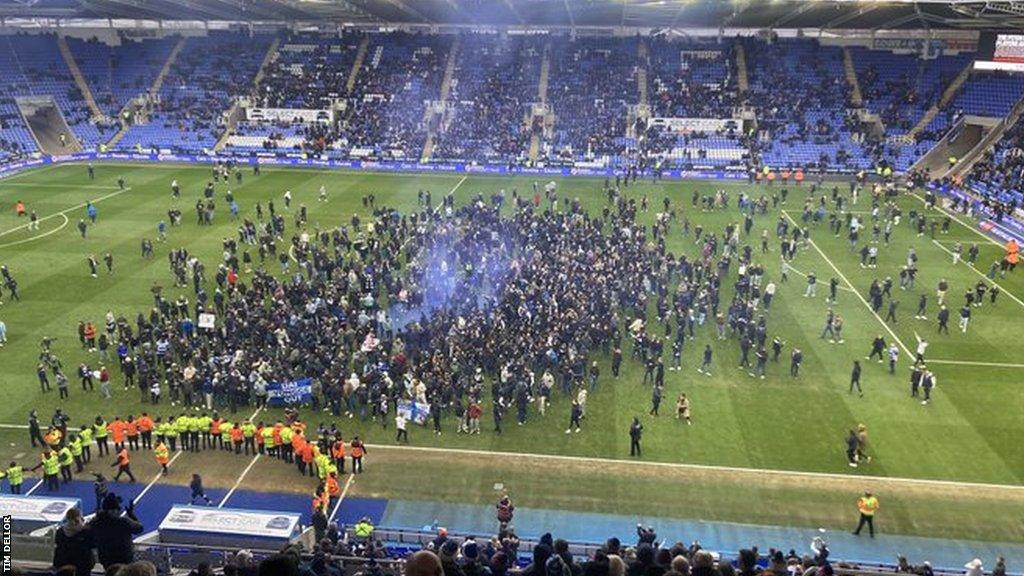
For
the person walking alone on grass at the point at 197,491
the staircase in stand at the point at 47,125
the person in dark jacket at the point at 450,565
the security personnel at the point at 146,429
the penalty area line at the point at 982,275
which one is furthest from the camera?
the staircase in stand at the point at 47,125

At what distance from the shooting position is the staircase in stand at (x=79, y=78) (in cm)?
6988

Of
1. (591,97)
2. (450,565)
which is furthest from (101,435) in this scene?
(591,97)

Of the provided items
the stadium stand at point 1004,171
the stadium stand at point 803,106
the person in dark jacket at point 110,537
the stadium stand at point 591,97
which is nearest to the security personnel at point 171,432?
the person in dark jacket at point 110,537

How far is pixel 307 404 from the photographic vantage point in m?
24.1

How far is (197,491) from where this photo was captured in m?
18.6

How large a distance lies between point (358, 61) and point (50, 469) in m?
62.0

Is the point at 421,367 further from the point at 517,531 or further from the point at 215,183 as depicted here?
the point at 215,183

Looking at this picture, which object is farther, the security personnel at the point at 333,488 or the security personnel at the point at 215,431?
the security personnel at the point at 215,431

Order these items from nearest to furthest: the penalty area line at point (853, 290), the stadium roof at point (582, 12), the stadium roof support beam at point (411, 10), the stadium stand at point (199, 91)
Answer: the penalty area line at point (853, 290) → the stadium roof at point (582, 12) → the stadium roof support beam at point (411, 10) → the stadium stand at point (199, 91)

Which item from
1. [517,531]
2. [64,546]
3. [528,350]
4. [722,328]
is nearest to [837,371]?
[722,328]

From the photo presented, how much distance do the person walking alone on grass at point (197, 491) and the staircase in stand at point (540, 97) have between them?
4511 centimetres

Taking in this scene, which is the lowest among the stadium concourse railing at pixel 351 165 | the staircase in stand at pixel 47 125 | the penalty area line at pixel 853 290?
the penalty area line at pixel 853 290

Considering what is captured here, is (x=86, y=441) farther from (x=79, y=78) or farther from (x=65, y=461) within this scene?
(x=79, y=78)

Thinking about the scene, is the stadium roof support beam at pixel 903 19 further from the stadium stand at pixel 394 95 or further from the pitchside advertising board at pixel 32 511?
the pitchside advertising board at pixel 32 511
